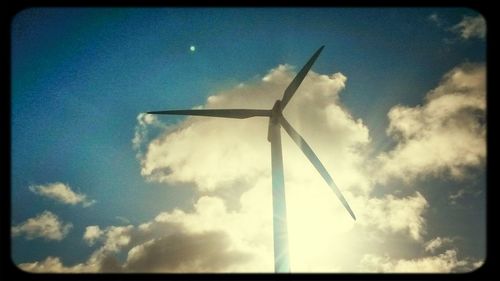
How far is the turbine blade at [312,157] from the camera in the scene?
15688 millimetres

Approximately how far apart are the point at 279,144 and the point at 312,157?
1385mm

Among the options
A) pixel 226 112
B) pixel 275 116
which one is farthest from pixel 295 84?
pixel 226 112

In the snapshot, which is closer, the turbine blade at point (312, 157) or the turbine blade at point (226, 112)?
the turbine blade at point (312, 157)

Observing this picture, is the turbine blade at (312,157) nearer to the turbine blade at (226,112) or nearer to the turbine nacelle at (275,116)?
the turbine nacelle at (275,116)

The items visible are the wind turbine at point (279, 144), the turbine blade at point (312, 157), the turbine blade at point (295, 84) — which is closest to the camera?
the wind turbine at point (279, 144)

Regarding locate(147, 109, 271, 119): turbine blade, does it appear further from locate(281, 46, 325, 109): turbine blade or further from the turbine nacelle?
locate(281, 46, 325, 109): turbine blade

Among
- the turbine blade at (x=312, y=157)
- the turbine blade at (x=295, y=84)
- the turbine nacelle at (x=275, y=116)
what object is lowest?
the turbine blade at (x=312, y=157)

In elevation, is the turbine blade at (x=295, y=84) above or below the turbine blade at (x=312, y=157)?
above

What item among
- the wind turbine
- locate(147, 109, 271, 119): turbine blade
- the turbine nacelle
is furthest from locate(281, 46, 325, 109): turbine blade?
locate(147, 109, 271, 119): turbine blade

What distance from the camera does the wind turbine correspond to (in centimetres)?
1264

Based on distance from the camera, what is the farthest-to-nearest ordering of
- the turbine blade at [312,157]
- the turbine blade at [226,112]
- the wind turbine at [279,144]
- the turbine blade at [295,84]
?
the turbine blade at [295,84], the turbine blade at [226,112], the turbine blade at [312,157], the wind turbine at [279,144]

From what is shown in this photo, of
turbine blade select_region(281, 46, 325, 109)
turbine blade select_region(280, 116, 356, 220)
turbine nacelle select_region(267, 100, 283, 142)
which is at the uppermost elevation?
turbine blade select_region(281, 46, 325, 109)

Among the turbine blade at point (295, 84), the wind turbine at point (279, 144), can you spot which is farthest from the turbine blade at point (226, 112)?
the turbine blade at point (295, 84)
